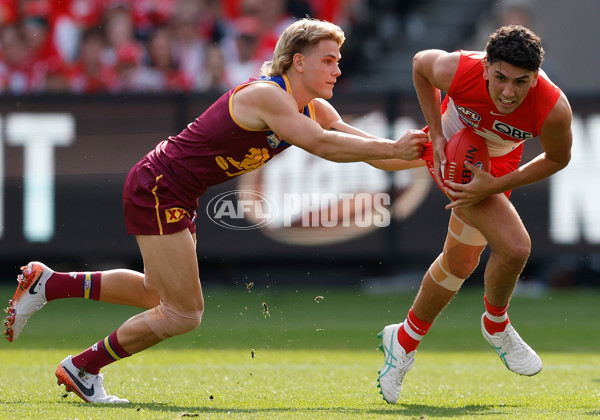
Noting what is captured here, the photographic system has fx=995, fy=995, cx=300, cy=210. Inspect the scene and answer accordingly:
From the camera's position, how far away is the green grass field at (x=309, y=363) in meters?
5.08

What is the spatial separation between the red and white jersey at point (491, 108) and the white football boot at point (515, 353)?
3.63ft

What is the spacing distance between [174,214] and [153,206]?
12 cm

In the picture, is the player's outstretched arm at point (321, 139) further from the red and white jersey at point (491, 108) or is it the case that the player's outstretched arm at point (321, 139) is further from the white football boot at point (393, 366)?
the white football boot at point (393, 366)

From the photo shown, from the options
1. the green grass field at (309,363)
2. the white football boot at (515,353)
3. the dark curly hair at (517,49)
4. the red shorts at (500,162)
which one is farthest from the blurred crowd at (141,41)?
the dark curly hair at (517,49)

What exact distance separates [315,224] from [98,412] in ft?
19.4

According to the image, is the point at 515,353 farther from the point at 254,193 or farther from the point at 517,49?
the point at 254,193

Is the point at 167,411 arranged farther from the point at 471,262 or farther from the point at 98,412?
Result: the point at 471,262

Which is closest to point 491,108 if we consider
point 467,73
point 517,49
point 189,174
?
point 467,73

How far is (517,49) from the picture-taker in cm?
482

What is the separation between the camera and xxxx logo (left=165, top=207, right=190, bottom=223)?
5.33 meters

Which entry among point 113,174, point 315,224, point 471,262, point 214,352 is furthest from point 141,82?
point 471,262

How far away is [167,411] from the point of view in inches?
193

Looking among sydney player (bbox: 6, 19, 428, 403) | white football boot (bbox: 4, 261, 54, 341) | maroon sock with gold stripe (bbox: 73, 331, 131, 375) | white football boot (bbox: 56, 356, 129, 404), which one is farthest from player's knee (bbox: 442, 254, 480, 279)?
white football boot (bbox: 4, 261, 54, 341)

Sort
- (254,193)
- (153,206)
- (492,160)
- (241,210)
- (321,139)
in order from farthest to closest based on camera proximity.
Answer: (254,193), (241,210), (492,160), (153,206), (321,139)
